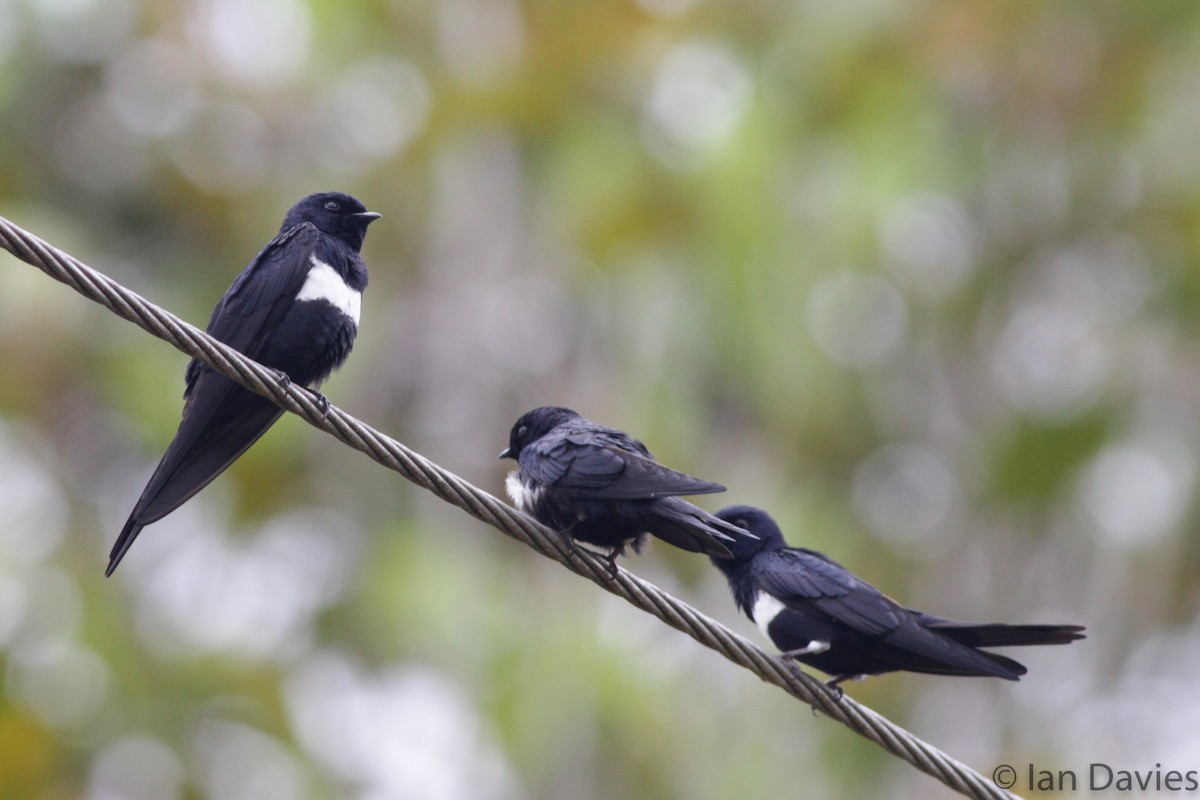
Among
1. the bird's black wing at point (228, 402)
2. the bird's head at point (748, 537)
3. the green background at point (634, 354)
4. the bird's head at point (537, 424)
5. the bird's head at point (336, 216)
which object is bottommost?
the bird's black wing at point (228, 402)

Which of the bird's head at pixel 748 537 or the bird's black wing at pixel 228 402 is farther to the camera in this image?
the bird's head at pixel 748 537

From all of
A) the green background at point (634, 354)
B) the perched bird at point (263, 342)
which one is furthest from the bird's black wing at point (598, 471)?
the green background at point (634, 354)

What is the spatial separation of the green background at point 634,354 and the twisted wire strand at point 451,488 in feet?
21.6

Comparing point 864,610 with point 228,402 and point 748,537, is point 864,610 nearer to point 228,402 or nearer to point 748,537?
point 748,537

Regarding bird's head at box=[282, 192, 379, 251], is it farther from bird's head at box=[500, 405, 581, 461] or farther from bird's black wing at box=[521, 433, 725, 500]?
bird's black wing at box=[521, 433, 725, 500]

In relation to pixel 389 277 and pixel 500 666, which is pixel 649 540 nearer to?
pixel 500 666

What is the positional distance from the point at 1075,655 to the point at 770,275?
14.7 feet

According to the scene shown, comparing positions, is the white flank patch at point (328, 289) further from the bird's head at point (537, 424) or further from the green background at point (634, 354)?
the green background at point (634, 354)

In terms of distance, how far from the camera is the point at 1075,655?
1317 centimetres

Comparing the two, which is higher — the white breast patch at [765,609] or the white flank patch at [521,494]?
the white breast patch at [765,609]

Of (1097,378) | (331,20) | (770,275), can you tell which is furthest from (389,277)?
(1097,378)

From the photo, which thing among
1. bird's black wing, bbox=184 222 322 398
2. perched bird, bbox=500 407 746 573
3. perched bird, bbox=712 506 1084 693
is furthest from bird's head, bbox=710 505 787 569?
bird's black wing, bbox=184 222 322 398

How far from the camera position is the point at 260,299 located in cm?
535

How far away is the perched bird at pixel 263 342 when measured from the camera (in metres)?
5.00
